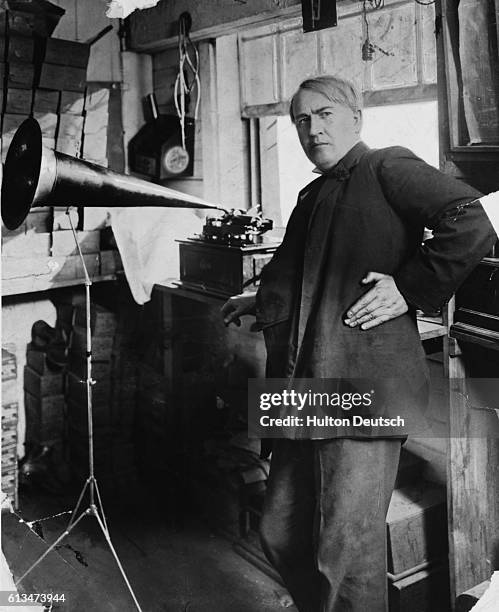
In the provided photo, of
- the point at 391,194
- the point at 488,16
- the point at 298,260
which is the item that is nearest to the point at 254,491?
the point at 298,260

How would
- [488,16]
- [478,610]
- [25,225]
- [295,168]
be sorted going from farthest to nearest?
1. [25,225]
2. [295,168]
3. [488,16]
4. [478,610]

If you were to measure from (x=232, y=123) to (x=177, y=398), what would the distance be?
A: 1.76 metres

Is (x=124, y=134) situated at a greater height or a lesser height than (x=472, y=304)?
greater

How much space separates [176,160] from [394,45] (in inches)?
68.7

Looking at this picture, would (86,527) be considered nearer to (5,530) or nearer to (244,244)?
(5,530)

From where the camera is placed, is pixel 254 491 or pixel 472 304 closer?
pixel 472 304

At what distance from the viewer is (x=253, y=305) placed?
2.81m

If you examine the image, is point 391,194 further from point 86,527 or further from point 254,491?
point 86,527

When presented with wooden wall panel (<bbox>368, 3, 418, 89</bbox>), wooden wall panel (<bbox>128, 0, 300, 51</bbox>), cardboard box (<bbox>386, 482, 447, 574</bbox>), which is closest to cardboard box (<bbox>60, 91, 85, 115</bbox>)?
wooden wall panel (<bbox>128, 0, 300, 51</bbox>)

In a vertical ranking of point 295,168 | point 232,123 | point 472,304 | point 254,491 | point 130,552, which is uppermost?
point 232,123

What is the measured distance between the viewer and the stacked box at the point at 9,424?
428cm

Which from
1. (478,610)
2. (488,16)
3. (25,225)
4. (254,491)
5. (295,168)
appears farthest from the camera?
(25,225)

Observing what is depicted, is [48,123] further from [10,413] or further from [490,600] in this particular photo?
[490,600]

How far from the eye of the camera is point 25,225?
439 centimetres
